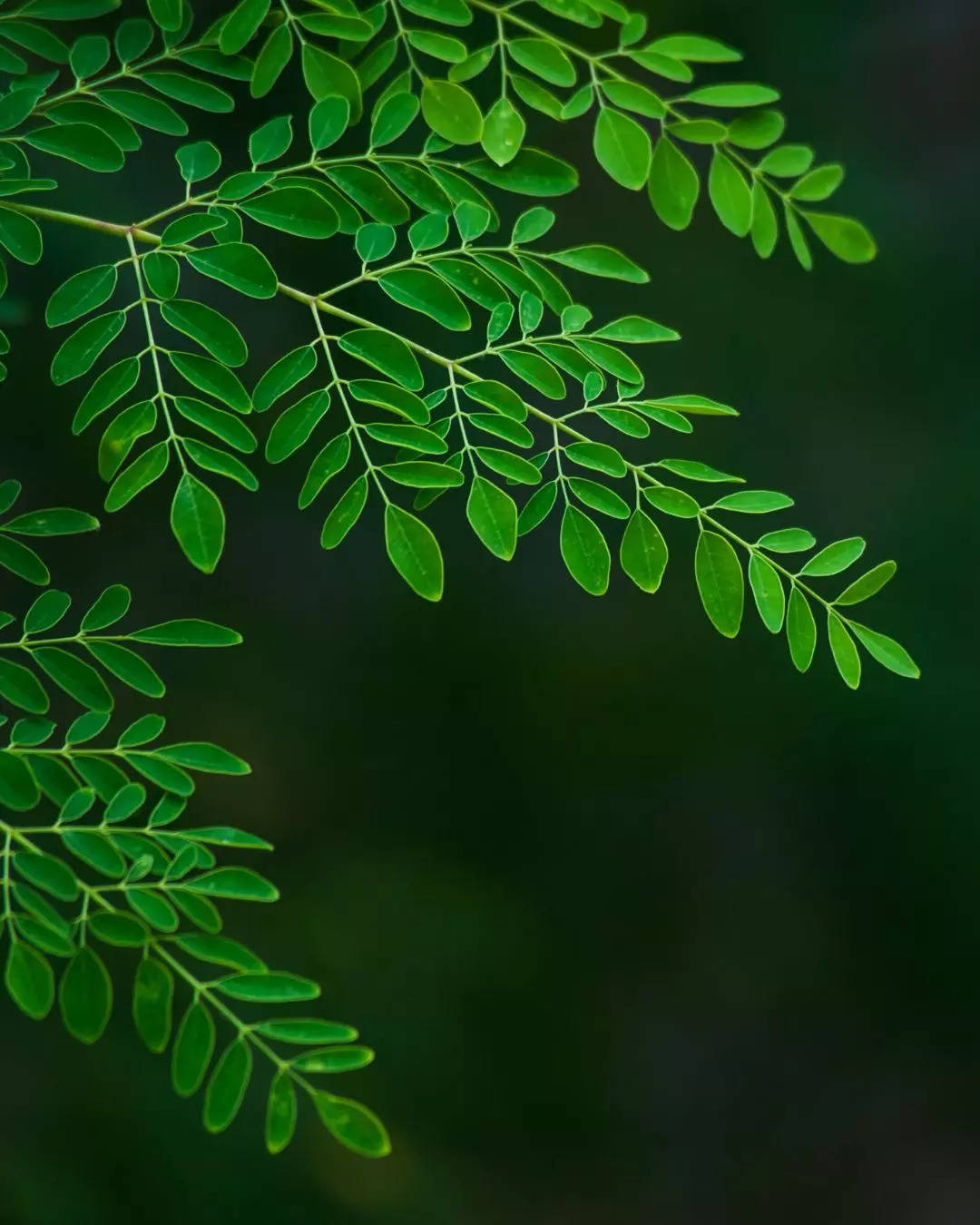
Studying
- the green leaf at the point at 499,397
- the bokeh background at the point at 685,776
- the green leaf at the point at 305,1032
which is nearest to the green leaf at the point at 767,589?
the green leaf at the point at 499,397

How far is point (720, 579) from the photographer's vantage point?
18.5 inches

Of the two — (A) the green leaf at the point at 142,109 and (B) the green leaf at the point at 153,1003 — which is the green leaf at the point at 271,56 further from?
(B) the green leaf at the point at 153,1003

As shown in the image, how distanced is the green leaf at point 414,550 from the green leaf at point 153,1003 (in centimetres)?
16

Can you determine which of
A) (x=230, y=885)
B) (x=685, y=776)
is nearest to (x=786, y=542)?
(x=230, y=885)

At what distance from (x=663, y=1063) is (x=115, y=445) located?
1.39 m

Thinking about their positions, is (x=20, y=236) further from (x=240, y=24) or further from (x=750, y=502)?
(x=750, y=502)

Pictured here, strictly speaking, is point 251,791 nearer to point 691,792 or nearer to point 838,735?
point 691,792

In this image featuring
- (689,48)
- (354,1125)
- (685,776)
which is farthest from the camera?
(685,776)

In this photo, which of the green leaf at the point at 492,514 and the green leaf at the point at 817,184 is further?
the green leaf at the point at 817,184

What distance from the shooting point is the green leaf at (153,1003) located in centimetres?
44

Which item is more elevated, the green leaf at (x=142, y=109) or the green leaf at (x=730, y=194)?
Answer: the green leaf at (x=730, y=194)

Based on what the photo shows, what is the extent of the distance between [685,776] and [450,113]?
122 cm

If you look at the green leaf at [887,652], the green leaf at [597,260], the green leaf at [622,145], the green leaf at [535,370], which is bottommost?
the green leaf at [535,370]

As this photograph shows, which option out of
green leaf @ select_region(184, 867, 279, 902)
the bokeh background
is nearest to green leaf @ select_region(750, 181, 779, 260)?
green leaf @ select_region(184, 867, 279, 902)
